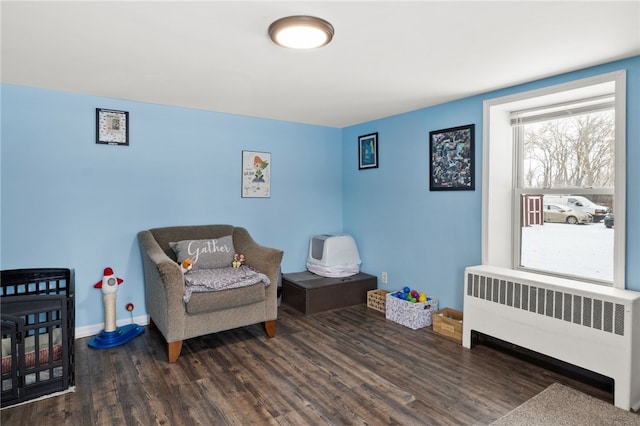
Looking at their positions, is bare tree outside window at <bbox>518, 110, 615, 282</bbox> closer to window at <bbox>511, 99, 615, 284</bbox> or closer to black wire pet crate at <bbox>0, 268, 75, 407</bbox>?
window at <bbox>511, 99, 615, 284</bbox>

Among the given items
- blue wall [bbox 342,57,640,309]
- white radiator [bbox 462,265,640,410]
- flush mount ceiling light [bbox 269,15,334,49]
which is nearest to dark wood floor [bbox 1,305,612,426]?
white radiator [bbox 462,265,640,410]

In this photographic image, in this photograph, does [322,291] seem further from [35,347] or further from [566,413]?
[35,347]

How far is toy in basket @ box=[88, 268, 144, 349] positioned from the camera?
9.79 feet

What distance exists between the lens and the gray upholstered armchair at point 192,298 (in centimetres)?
270

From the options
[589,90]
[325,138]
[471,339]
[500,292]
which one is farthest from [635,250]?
[325,138]

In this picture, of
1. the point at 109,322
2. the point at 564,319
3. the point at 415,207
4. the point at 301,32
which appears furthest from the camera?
the point at 415,207

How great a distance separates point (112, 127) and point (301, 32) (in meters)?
2.23

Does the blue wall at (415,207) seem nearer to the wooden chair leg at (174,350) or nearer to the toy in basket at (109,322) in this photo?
the wooden chair leg at (174,350)

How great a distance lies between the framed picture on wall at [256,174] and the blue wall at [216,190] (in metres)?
0.08

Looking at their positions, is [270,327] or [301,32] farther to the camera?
[270,327]

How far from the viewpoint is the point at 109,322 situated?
3.07m

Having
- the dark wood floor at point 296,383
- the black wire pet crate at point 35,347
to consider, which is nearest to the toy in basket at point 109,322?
the dark wood floor at point 296,383

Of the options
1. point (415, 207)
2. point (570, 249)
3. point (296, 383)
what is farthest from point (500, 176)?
point (296, 383)

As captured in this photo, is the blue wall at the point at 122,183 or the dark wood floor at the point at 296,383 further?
the blue wall at the point at 122,183
